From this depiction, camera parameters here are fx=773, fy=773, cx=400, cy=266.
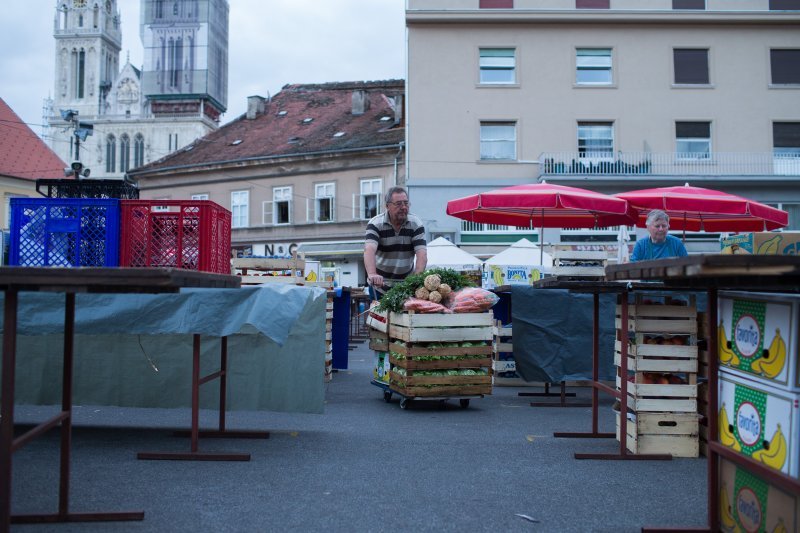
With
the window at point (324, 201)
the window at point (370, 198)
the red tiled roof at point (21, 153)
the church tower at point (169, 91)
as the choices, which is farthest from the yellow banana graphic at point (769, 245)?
the church tower at point (169, 91)

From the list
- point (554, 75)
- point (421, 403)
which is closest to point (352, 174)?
point (554, 75)

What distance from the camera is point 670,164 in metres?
32.1

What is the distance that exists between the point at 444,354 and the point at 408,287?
77 cm

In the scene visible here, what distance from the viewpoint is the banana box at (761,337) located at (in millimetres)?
2949

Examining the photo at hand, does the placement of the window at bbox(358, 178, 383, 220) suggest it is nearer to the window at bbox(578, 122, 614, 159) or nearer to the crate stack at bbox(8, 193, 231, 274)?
the window at bbox(578, 122, 614, 159)

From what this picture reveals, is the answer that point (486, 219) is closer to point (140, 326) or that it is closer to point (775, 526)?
point (140, 326)

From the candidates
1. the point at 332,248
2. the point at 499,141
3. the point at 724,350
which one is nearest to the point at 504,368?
the point at 724,350

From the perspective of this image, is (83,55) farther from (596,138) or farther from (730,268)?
(730,268)

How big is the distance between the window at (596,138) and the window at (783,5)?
9090mm

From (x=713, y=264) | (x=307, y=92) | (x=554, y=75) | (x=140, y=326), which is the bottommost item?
(x=140, y=326)

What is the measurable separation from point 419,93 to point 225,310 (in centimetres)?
2835

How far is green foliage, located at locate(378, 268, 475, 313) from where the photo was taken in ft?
25.7

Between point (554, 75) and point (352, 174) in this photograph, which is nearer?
point (554, 75)

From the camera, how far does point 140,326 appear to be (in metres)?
5.52
